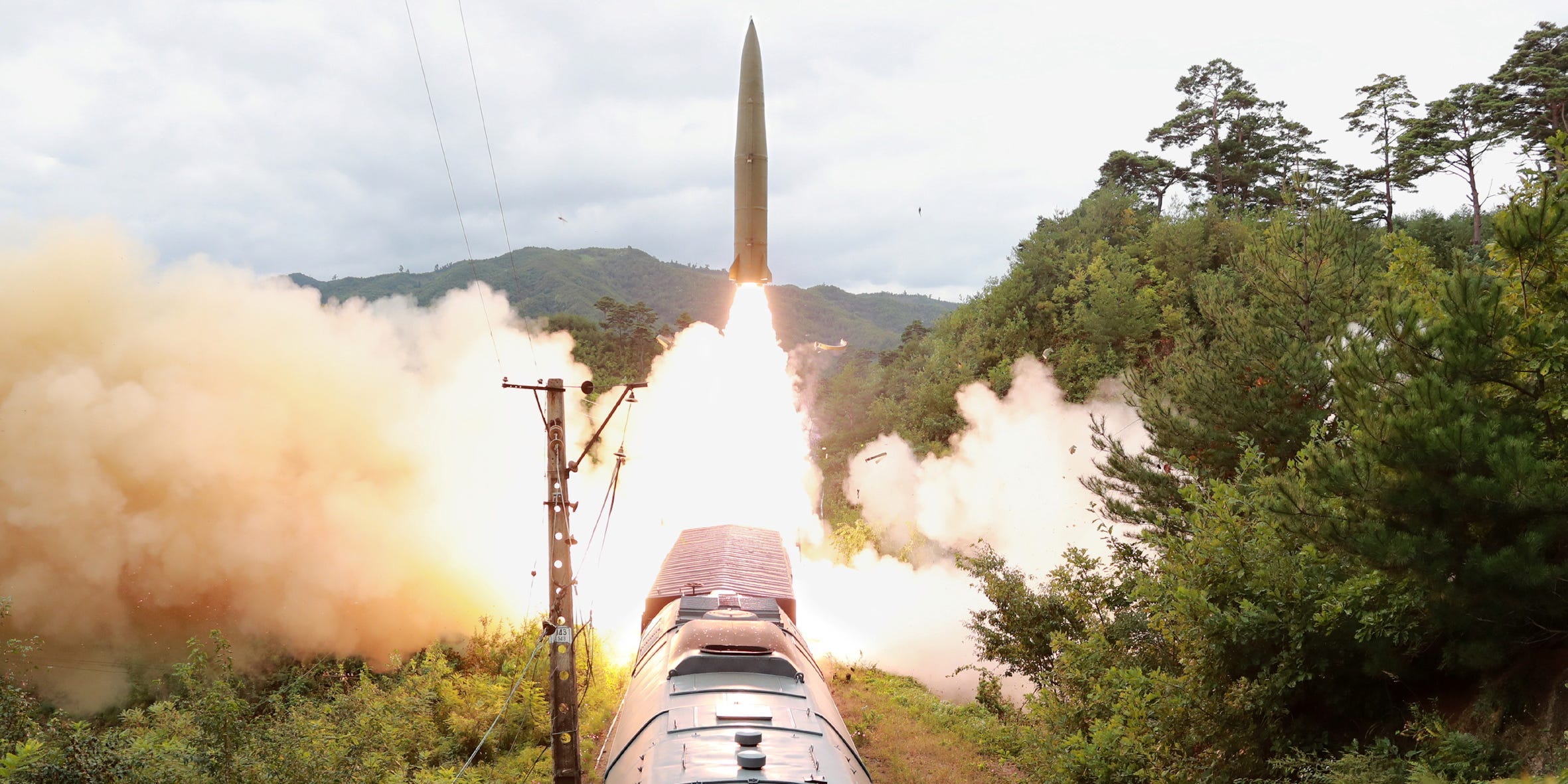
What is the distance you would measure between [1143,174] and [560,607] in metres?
51.6

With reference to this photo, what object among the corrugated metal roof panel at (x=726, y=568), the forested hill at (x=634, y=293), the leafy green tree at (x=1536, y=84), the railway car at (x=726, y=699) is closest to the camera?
the railway car at (x=726, y=699)

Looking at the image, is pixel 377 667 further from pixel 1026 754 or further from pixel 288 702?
pixel 1026 754

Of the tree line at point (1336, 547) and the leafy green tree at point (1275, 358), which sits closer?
the tree line at point (1336, 547)

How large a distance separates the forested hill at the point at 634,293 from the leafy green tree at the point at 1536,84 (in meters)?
116

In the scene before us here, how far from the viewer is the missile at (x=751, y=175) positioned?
2305 cm

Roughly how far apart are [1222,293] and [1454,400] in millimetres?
13723

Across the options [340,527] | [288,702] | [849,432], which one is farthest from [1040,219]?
[288,702]

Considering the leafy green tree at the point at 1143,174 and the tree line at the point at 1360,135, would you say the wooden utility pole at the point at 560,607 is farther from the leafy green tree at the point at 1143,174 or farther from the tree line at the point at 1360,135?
the leafy green tree at the point at 1143,174

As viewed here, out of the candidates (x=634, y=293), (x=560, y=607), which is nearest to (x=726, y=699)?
(x=560, y=607)

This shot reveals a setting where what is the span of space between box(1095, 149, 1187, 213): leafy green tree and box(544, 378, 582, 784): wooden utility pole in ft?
156

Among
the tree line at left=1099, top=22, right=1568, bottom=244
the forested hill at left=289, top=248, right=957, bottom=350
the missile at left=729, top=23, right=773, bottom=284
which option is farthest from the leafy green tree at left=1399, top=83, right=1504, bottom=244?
the forested hill at left=289, top=248, right=957, bottom=350

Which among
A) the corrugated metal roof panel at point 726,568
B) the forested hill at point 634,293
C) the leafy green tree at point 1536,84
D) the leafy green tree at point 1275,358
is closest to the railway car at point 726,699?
the corrugated metal roof panel at point 726,568

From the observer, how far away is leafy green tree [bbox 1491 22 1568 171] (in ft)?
110

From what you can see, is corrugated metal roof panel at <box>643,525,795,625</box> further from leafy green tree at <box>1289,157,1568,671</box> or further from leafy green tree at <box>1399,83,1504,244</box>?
leafy green tree at <box>1399,83,1504,244</box>
